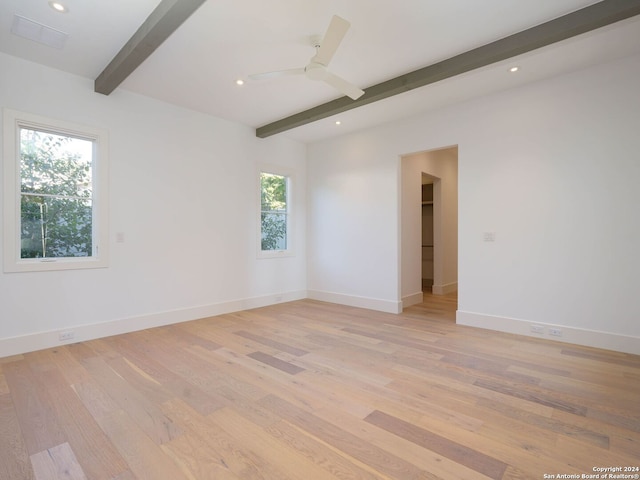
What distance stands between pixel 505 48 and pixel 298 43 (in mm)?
1924

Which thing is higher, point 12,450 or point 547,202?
point 547,202

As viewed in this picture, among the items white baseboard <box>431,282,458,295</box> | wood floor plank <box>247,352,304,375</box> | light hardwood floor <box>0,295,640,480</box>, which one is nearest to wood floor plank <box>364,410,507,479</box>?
light hardwood floor <box>0,295,640,480</box>

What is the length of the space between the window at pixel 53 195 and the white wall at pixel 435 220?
432cm

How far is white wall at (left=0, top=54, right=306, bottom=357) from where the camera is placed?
10.8 ft

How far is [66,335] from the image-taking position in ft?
11.3

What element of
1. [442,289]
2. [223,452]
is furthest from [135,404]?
[442,289]

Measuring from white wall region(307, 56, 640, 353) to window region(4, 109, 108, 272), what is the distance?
402cm

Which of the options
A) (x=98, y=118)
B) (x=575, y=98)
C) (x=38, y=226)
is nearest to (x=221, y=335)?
(x=38, y=226)

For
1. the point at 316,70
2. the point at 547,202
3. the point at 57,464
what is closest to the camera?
the point at 57,464

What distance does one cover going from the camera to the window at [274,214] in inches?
221

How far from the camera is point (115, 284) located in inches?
151

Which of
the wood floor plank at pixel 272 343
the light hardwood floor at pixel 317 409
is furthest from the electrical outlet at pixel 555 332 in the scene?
the wood floor plank at pixel 272 343

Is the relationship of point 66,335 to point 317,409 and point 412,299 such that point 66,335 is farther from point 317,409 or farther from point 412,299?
point 412,299

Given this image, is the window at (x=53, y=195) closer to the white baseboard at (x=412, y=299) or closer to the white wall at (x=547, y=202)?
the white wall at (x=547, y=202)
